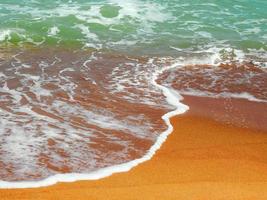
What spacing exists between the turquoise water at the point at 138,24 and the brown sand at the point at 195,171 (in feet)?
21.3

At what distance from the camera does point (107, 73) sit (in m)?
12.1

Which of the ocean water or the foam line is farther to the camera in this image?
the ocean water

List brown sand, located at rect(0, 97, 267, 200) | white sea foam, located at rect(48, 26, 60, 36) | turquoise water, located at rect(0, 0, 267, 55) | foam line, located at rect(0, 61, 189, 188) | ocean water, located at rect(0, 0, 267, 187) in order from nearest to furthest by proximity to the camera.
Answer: brown sand, located at rect(0, 97, 267, 200), foam line, located at rect(0, 61, 189, 188), ocean water, located at rect(0, 0, 267, 187), turquoise water, located at rect(0, 0, 267, 55), white sea foam, located at rect(48, 26, 60, 36)

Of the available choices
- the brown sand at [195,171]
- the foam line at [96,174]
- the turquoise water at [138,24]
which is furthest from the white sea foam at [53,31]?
the foam line at [96,174]

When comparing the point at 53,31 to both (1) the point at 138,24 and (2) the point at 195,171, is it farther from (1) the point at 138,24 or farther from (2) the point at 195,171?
(2) the point at 195,171

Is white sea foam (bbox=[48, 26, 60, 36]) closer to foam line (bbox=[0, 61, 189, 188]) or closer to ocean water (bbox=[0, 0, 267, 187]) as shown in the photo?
ocean water (bbox=[0, 0, 267, 187])

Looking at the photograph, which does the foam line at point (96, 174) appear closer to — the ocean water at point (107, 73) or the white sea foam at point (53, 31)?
the ocean water at point (107, 73)

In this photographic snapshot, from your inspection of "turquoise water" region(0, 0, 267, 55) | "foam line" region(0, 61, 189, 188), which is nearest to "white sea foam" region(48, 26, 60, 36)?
"turquoise water" region(0, 0, 267, 55)

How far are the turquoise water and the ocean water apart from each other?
4cm

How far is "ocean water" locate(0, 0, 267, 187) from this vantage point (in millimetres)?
7125

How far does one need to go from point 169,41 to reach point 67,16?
4935 millimetres

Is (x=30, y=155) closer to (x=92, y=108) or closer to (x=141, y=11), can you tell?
(x=92, y=108)

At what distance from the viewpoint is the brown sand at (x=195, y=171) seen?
562 centimetres

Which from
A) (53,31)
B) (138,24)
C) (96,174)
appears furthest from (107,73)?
(138,24)
